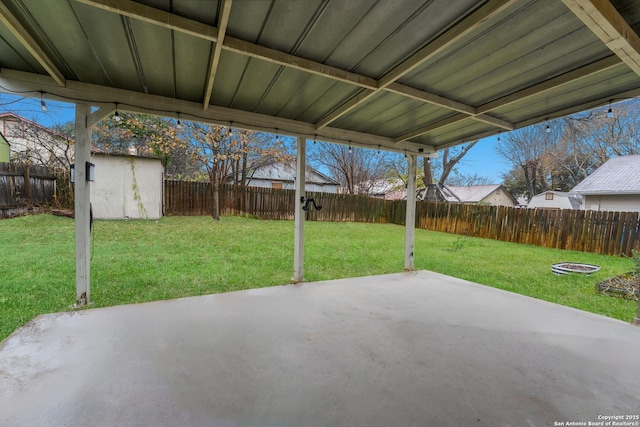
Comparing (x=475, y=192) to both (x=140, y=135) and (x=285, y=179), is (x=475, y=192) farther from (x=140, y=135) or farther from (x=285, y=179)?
(x=140, y=135)

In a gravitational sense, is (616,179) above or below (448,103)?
above

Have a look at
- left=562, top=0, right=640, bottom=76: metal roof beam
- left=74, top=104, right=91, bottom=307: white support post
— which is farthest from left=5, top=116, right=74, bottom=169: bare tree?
left=562, top=0, right=640, bottom=76: metal roof beam

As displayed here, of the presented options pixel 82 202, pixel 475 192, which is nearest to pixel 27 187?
pixel 82 202

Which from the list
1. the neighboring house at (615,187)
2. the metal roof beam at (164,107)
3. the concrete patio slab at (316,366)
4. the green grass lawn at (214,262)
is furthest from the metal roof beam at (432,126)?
the neighboring house at (615,187)

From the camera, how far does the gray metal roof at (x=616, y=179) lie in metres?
9.04

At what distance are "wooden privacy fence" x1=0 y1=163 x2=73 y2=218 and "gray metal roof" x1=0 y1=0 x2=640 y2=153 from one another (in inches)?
278

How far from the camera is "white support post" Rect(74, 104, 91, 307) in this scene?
2.60 m

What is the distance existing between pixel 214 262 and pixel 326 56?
3915 millimetres

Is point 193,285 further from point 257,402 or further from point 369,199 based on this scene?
point 369,199

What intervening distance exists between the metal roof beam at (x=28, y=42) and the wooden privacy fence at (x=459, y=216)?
7617 mm

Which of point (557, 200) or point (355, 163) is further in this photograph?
point (557, 200)

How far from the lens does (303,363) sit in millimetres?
1853

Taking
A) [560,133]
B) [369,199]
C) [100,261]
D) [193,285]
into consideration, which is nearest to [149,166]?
[100,261]

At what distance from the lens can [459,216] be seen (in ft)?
32.4
